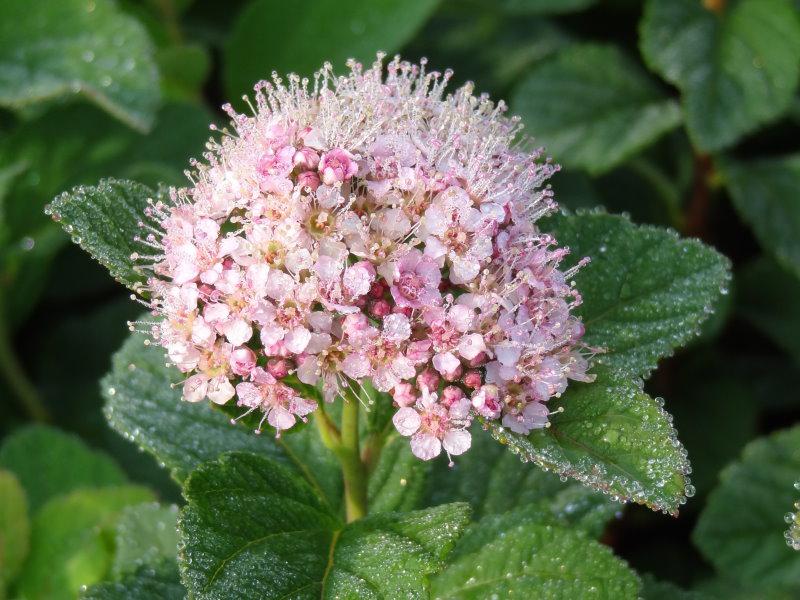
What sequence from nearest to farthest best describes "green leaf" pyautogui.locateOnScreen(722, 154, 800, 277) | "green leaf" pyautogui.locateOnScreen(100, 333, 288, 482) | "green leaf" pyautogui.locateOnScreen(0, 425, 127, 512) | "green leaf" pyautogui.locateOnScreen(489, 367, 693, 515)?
"green leaf" pyautogui.locateOnScreen(489, 367, 693, 515) → "green leaf" pyautogui.locateOnScreen(100, 333, 288, 482) → "green leaf" pyautogui.locateOnScreen(0, 425, 127, 512) → "green leaf" pyautogui.locateOnScreen(722, 154, 800, 277)

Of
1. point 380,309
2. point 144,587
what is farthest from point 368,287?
point 144,587

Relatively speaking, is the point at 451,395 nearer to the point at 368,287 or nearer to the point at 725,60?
the point at 368,287

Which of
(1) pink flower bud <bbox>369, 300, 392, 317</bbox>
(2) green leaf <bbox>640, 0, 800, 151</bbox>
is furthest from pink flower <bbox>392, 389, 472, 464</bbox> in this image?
(2) green leaf <bbox>640, 0, 800, 151</bbox>

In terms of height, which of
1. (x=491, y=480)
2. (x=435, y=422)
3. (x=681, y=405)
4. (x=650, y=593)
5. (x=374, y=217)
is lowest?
(x=681, y=405)

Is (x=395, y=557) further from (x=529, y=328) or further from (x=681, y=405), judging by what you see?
(x=681, y=405)

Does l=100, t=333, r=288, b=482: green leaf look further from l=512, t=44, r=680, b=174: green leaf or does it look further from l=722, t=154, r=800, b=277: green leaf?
l=722, t=154, r=800, b=277: green leaf

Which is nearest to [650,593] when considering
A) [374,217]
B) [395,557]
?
[395,557]

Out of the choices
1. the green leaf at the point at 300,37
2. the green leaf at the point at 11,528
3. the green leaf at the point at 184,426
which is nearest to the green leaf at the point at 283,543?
the green leaf at the point at 184,426
